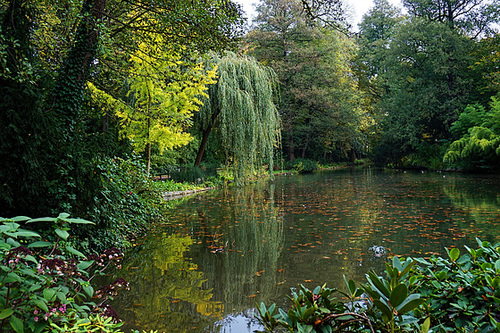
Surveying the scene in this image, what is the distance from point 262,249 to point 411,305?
3.85 metres

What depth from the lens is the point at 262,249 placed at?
525 cm

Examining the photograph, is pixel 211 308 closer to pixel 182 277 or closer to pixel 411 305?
pixel 182 277

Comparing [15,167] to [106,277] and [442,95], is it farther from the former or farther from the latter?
[442,95]

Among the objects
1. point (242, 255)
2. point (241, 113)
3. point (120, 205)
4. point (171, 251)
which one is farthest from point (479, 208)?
point (241, 113)

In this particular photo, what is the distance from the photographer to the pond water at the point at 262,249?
3.18 metres

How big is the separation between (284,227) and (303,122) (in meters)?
26.3

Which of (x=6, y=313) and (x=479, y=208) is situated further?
(x=479, y=208)

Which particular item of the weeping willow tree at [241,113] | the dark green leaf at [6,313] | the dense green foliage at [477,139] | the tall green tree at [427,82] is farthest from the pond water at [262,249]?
the tall green tree at [427,82]

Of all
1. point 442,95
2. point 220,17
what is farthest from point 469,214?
point 442,95

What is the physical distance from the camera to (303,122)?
3216cm

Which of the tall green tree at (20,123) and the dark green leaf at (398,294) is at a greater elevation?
the tall green tree at (20,123)

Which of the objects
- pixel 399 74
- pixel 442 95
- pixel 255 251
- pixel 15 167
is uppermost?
pixel 399 74

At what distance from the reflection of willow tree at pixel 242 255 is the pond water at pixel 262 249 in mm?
12

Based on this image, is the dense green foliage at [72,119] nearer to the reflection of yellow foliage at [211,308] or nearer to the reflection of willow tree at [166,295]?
the reflection of willow tree at [166,295]
